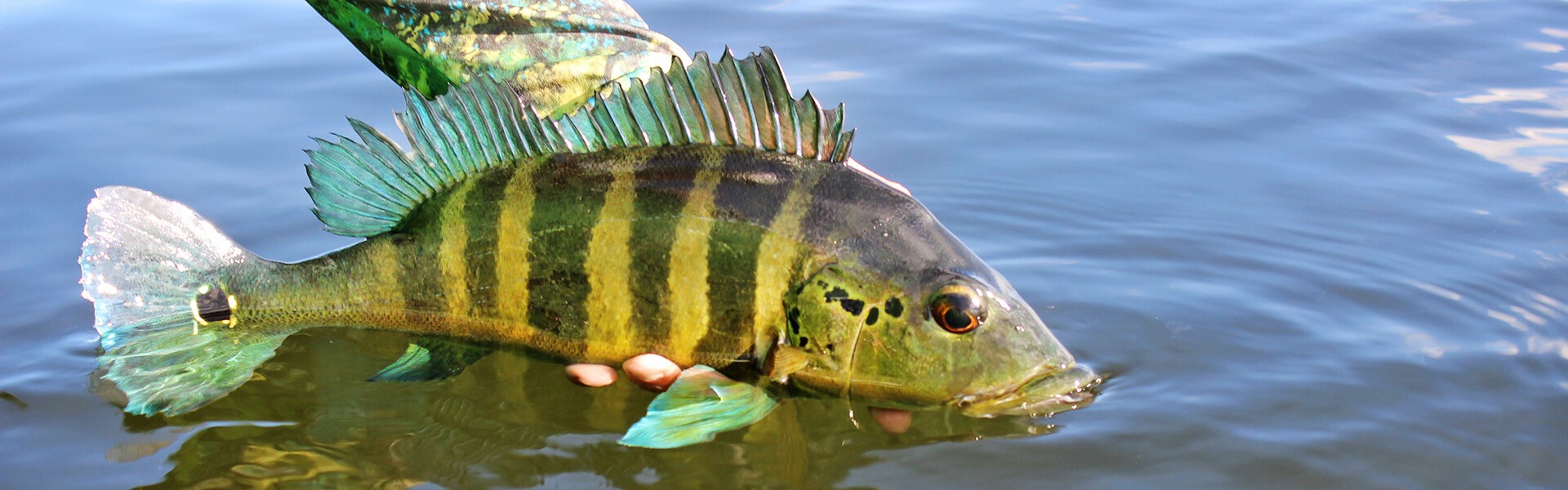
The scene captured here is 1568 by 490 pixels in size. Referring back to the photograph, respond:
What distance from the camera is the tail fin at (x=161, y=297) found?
3553mm

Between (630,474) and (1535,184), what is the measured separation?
419 cm

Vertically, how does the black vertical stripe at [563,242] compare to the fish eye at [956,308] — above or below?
above

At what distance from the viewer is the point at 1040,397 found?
336 centimetres

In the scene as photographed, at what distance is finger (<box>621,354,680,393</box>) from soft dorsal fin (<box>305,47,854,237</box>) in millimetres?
561

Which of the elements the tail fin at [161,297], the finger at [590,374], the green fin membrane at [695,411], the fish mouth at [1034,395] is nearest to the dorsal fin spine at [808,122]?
the green fin membrane at [695,411]

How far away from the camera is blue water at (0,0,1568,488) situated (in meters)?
3.58

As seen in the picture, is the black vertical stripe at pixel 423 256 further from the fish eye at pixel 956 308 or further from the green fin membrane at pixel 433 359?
the fish eye at pixel 956 308

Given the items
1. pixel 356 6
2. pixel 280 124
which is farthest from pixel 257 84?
pixel 356 6

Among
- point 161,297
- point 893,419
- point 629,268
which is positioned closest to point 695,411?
point 629,268

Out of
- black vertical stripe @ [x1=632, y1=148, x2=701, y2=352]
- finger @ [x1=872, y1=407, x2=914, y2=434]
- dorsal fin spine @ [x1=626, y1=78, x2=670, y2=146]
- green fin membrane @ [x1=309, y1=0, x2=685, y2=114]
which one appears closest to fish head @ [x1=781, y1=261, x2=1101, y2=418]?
finger @ [x1=872, y1=407, x2=914, y2=434]

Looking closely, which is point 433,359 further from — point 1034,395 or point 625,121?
point 1034,395

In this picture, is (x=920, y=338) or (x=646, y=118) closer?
(x=920, y=338)

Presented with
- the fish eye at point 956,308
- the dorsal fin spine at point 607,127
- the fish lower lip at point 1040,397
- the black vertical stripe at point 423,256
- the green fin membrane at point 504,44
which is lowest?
the fish lower lip at point 1040,397

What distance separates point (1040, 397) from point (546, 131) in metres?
1.47
